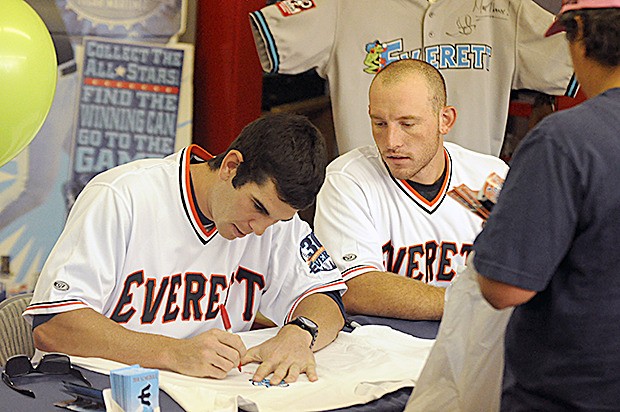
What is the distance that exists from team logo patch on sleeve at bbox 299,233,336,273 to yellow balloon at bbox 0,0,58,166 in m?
0.72

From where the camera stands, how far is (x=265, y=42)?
3.27 meters

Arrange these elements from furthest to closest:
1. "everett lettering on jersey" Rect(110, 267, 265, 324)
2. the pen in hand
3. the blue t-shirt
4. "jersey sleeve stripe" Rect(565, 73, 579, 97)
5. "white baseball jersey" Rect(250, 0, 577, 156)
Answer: "jersey sleeve stripe" Rect(565, 73, 579, 97) < "white baseball jersey" Rect(250, 0, 577, 156) < the pen in hand < "everett lettering on jersey" Rect(110, 267, 265, 324) < the blue t-shirt

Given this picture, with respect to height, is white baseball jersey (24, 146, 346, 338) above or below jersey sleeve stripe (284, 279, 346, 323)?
above

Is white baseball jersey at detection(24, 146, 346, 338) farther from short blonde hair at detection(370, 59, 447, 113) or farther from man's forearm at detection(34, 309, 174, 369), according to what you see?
short blonde hair at detection(370, 59, 447, 113)

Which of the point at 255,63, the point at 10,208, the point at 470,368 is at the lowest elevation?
the point at 10,208

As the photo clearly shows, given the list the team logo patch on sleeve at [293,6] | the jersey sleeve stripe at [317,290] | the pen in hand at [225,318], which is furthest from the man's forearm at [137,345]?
the team logo patch on sleeve at [293,6]

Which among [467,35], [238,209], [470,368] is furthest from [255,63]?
[470,368]

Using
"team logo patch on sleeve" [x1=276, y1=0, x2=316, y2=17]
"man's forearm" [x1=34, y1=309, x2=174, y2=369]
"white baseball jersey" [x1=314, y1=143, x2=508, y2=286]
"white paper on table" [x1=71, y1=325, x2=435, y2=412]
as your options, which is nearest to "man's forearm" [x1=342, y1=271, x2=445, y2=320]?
"white baseball jersey" [x1=314, y1=143, x2=508, y2=286]

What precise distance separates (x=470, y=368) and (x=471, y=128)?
2.18 metres

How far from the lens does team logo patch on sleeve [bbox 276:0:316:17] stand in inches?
130

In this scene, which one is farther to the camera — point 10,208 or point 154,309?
point 10,208

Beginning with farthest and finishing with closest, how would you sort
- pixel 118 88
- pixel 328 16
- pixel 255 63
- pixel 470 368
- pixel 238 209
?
pixel 255 63 < pixel 118 88 < pixel 328 16 < pixel 238 209 < pixel 470 368

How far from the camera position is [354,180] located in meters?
2.74

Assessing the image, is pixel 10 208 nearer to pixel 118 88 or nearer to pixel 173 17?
pixel 118 88
